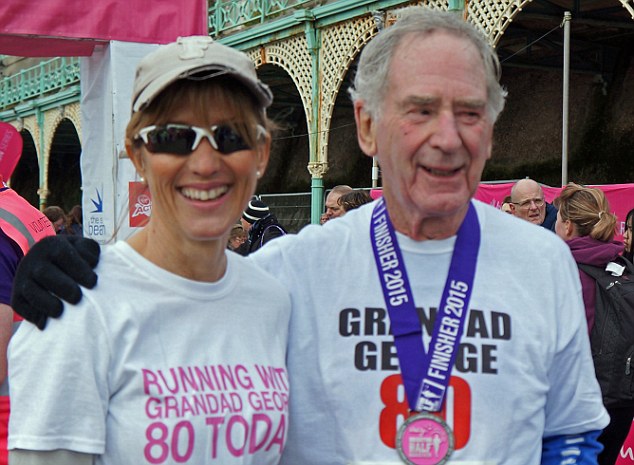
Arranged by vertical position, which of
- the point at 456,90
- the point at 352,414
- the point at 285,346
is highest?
the point at 456,90

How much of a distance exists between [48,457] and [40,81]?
21614 mm

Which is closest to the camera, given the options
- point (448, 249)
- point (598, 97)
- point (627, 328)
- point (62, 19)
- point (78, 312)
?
point (78, 312)

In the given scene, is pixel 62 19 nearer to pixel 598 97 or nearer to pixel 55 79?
pixel 598 97

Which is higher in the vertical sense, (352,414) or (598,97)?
(598,97)

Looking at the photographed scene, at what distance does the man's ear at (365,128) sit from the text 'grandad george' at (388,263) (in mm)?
149

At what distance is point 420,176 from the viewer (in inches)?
68.1

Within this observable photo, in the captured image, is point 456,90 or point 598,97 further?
point 598,97

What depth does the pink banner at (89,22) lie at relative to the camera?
3994 mm

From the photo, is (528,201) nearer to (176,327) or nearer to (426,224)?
(426,224)

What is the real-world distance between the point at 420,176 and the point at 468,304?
296mm

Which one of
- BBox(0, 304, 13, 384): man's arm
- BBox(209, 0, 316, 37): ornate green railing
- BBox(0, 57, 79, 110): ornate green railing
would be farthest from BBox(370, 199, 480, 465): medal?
BBox(0, 57, 79, 110): ornate green railing

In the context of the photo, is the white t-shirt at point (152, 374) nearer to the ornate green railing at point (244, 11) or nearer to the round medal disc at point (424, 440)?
the round medal disc at point (424, 440)

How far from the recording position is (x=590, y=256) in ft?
13.0

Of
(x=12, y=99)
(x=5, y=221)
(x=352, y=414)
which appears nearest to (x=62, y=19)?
(x=5, y=221)
